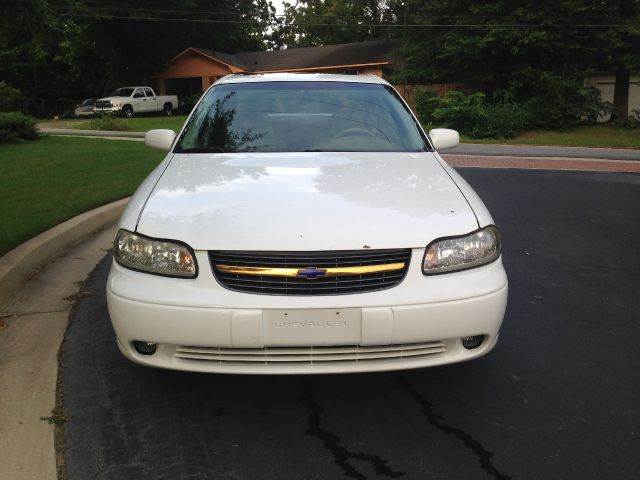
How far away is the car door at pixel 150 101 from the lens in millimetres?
38531

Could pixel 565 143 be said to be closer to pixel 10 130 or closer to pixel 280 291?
pixel 10 130

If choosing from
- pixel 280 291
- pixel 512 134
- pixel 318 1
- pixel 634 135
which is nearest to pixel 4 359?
pixel 280 291

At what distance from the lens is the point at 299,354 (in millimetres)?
2691

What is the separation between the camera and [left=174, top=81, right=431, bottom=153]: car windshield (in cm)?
401

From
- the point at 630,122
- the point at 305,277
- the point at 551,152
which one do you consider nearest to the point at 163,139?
the point at 305,277

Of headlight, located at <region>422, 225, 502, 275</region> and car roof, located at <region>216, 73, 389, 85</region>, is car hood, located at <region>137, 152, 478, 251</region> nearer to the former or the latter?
headlight, located at <region>422, 225, 502, 275</region>

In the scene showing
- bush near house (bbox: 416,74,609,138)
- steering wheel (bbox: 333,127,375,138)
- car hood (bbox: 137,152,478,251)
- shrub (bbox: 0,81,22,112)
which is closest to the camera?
car hood (bbox: 137,152,478,251)

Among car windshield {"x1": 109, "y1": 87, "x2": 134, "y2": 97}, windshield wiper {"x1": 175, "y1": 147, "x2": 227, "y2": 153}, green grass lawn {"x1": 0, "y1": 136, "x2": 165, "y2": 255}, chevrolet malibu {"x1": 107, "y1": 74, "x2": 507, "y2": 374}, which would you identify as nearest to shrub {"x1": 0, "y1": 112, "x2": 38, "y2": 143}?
green grass lawn {"x1": 0, "y1": 136, "x2": 165, "y2": 255}

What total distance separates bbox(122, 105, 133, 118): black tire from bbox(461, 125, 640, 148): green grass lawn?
23.3m

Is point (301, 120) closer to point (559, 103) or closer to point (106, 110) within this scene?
point (559, 103)

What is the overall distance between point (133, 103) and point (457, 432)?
124 feet

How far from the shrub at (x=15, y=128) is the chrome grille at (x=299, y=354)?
14.3m

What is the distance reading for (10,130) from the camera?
600 inches

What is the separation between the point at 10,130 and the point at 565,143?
1527cm
